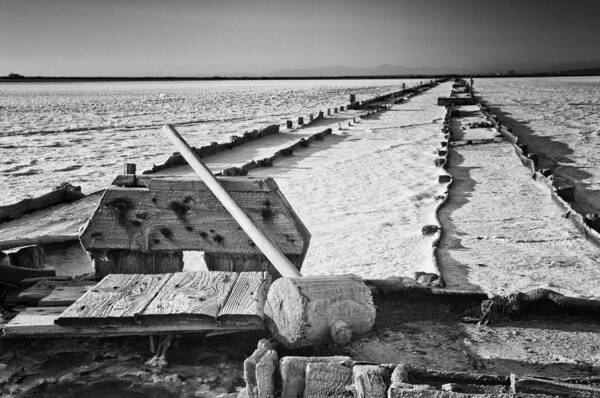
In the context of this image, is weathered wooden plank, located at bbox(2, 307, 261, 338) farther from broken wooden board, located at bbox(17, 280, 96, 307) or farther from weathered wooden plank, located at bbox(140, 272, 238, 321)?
broken wooden board, located at bbox(17, 280, 96, 307)

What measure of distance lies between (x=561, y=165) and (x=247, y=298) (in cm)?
841

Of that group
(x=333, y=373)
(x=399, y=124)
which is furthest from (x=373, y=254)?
(x=399, y=124)

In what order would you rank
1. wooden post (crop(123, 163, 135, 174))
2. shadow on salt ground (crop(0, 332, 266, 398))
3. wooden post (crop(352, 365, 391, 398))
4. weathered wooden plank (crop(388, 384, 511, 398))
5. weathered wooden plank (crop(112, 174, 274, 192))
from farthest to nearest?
wooden post (crop(123, 163, 135, 174)), weathered wooden plank (crop(112, 174, 274, 192)), shadow on salt ground (crop(0, 332, 266, 398)), wooden post (crop(352, 365, 391, 398)), weathered wooden plank (crop(388, 384, 511, 398))

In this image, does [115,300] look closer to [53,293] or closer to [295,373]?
[53,293]

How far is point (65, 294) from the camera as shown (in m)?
3.60

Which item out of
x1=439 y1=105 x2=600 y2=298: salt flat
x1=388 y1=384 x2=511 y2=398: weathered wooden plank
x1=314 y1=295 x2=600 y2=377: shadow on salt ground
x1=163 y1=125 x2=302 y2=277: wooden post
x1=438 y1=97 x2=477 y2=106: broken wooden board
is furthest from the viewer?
x1=438 y1=97 x2=477 y2=106: broken wooden board

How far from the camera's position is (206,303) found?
10.5ft

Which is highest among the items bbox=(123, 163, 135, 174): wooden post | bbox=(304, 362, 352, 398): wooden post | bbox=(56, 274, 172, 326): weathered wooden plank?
bbox=(123, 163, 135, 174): wooden post

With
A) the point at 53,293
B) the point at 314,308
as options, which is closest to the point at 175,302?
the point at 314,308

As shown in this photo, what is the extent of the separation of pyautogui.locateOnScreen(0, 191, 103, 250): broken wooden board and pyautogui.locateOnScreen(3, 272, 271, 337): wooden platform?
1.75m

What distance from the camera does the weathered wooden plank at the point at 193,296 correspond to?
121 inches

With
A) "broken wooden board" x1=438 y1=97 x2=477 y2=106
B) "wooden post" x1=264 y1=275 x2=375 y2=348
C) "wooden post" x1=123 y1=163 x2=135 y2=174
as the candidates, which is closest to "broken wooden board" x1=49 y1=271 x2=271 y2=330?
"wooden post" x1=264 y1=275 x2=375 y2=348

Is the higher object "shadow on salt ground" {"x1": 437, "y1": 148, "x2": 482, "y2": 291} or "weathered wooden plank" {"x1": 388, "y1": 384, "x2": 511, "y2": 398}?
"weathered wooden plank" {"x1": 388, "y1": 384, "x2": 511, "y2": 398}

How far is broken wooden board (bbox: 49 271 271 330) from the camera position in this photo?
3.07 metres
